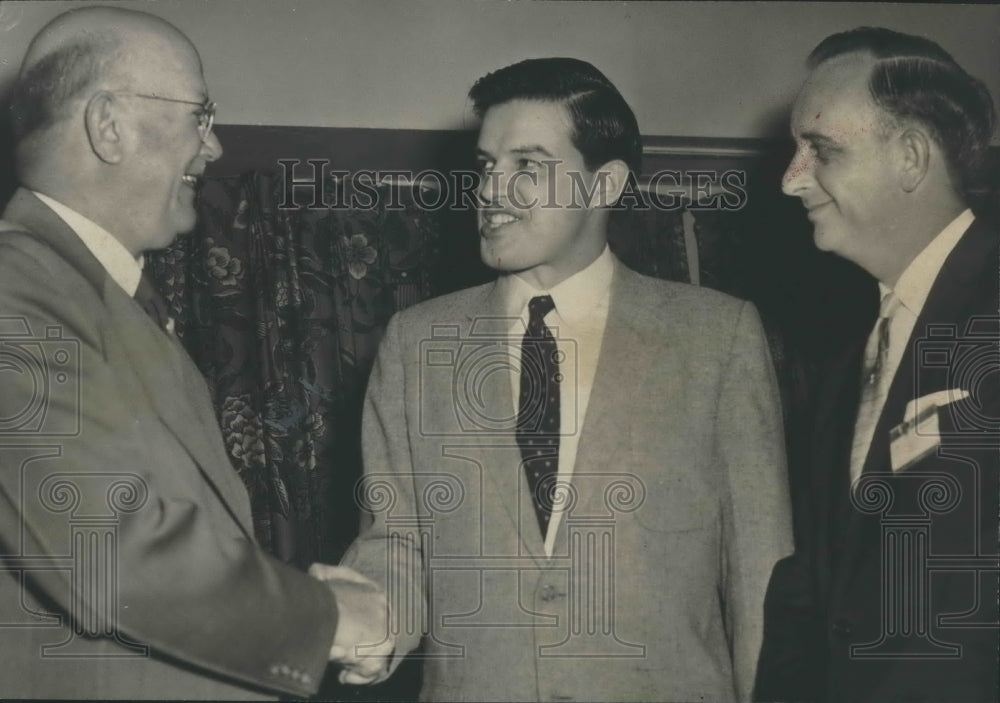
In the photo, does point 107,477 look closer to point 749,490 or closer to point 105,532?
point 105,532

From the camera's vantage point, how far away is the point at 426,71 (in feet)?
7.04

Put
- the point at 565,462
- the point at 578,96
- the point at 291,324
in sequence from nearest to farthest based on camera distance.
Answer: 1. the point at 565,462
2. the point at 578,96
3. the point at 291,324

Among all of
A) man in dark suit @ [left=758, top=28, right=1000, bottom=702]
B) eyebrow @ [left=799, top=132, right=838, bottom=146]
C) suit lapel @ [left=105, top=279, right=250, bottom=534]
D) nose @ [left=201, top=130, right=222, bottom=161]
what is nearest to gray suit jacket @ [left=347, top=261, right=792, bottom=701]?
man in dark suit @ [left=758, top=28, right=1000, bottom=702]

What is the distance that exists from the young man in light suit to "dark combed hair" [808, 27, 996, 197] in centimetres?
40

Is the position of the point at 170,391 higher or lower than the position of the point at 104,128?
lower

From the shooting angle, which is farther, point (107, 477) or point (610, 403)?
point (610, 403)

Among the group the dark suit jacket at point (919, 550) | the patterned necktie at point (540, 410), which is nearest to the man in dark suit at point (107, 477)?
the patterned necktie at point (540, 410)

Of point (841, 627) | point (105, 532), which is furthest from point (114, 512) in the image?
point (841, 627)

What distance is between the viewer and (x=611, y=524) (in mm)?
1772

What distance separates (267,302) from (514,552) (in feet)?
2.36

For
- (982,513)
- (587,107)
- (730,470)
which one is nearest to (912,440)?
(982,513)

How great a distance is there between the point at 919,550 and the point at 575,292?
0.60 meters

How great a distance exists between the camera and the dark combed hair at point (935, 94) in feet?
6.29

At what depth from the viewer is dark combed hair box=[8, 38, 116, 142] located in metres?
1.78
